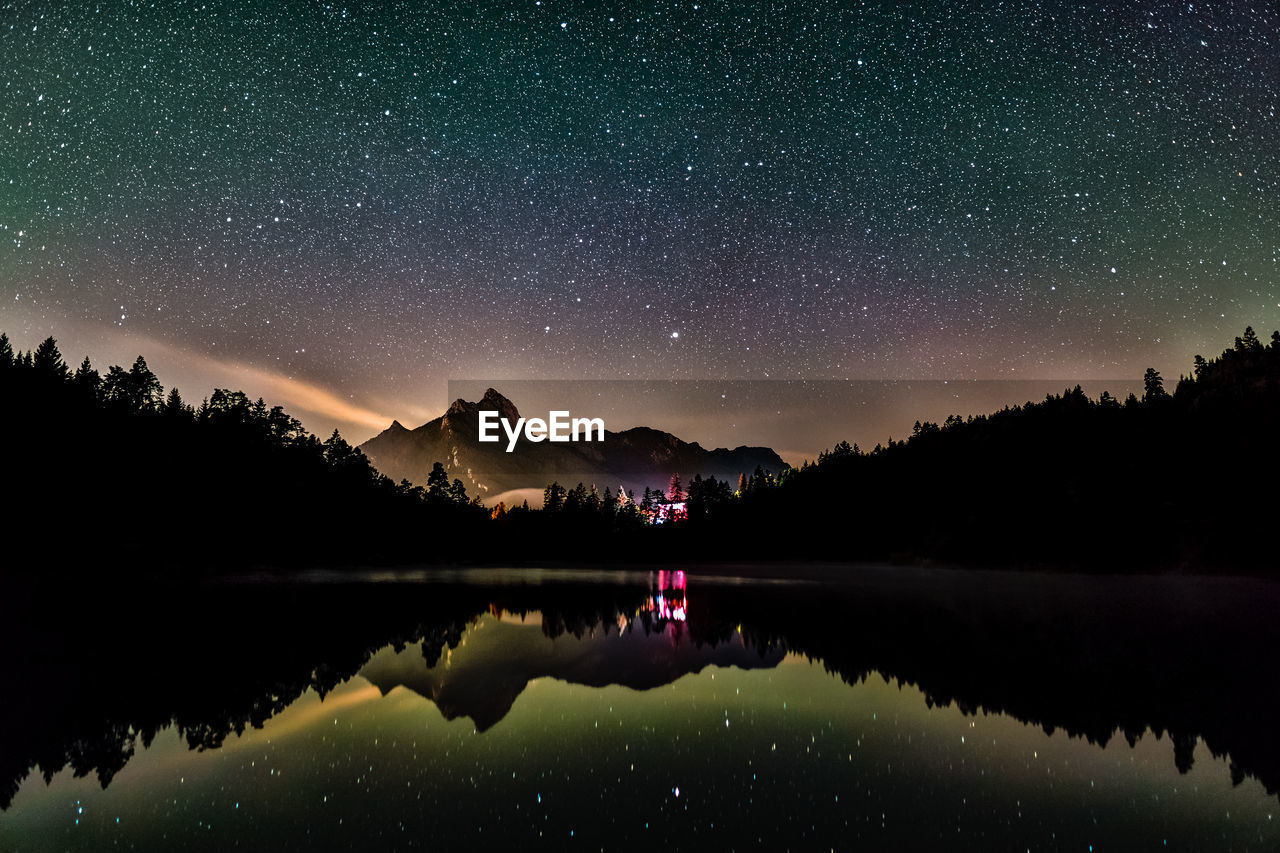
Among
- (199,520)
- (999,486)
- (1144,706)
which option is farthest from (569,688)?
(999,486)

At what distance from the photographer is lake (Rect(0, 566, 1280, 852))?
8211 mm

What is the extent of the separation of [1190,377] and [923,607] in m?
146

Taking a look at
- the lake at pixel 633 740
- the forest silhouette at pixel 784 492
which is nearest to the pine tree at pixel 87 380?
the forest silhouette at pixel 784 492

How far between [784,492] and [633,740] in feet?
526

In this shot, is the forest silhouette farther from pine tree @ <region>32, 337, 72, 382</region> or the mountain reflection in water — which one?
the mountain reflection in water

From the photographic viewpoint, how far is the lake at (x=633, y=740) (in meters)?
8.21

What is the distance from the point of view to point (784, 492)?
16812 centimetres

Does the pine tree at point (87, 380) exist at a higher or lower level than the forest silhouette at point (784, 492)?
higher

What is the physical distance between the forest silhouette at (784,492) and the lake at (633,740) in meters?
45.9

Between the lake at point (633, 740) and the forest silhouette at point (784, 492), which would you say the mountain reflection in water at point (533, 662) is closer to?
the lake at point (633, 740)

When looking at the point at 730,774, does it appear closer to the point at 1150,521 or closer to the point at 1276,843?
the point at 1276,843

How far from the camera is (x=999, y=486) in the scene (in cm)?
11244

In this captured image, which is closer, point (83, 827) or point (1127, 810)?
point (83, 827)

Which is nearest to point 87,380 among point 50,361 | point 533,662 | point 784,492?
point 50,361
